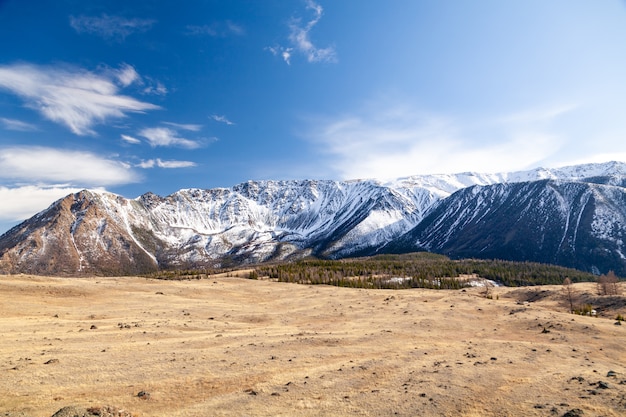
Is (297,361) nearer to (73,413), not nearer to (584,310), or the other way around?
(73,413)

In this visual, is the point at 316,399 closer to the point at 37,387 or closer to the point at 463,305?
the point at 37,387

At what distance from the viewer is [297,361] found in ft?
95.1

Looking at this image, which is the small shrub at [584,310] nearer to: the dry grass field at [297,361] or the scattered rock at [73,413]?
the dry grass field at [297,361]

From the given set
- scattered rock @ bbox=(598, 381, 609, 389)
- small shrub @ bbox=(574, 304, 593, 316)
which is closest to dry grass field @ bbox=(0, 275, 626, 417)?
scattered rock @ bbox=(598, 381, 609, 389)

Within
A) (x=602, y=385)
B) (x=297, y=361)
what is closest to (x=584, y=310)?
(x=602, y=385)

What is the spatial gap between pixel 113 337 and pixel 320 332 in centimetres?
2222

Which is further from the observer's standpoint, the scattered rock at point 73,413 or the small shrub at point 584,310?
the small shrub at point 584,310

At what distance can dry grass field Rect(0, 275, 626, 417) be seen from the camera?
20016 millimetres

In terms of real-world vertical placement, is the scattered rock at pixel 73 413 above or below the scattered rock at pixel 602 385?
above

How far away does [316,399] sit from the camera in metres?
20.9

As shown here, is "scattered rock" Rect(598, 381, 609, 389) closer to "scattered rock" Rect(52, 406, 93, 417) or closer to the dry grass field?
the dry grass field

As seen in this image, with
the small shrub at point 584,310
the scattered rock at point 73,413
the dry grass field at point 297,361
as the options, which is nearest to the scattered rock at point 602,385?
the dry grass field at point 297,361

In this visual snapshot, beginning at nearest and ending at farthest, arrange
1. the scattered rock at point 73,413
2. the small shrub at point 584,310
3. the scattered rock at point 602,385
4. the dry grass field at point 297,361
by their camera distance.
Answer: the scattered rock at point 73,413 < the dry grass field at point 297,361 < the scattered rock at point 602,385 < the small shrub at point 584,310

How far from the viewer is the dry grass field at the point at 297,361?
65.7 ft
